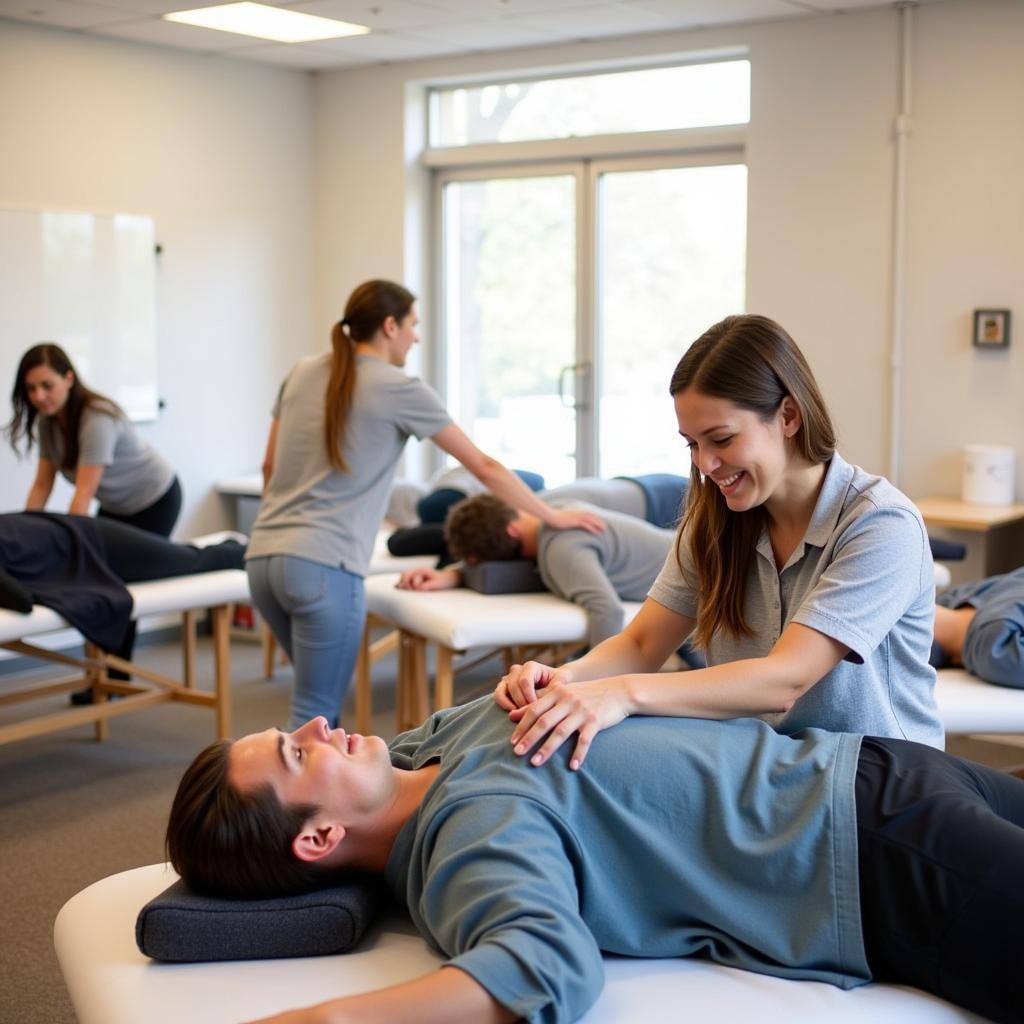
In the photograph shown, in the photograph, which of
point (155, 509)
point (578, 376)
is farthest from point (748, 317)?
point (578, 376)

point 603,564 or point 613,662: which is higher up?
point 613,662

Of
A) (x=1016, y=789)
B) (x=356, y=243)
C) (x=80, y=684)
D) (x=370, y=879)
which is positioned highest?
(x=356, y=243)

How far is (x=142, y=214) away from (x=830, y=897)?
4.63 meters

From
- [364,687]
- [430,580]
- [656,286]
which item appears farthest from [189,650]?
[656,286]

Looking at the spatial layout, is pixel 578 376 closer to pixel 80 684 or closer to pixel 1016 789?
pixel 80 684

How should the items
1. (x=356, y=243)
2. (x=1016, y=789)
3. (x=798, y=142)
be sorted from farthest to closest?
(x=356, y=243) < (x=798, y=142) < (x=1016, y=789)

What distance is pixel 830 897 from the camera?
1.56 m

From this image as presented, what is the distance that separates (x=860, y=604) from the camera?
1689 mm

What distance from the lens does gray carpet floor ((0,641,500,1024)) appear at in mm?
2791

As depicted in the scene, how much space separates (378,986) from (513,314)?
4.72 m

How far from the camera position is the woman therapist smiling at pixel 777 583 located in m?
1.69

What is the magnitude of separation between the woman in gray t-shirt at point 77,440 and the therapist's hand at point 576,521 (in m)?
1.46

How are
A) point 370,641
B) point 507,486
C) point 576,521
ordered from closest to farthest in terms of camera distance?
point 507,486, point 576,521, point 370,641

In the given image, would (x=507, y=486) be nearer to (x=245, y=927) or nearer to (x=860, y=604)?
(x=860, y=604)
